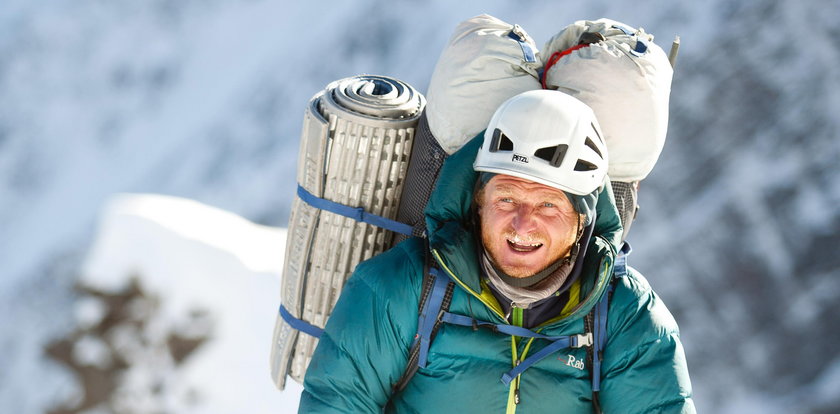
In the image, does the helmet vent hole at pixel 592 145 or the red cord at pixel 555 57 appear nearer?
the helmet vent hole at pixel 592 145

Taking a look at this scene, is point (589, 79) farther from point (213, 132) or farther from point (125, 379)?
point (213, 132)

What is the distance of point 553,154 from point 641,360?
0.74 metres

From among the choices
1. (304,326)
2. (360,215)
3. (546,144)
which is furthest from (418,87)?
(546,144)

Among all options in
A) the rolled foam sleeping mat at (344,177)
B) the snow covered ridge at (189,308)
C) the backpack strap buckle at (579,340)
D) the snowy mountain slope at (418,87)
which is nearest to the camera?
the backpack strap buckle at (579,340)

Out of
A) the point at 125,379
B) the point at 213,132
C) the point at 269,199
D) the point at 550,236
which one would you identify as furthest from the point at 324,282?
the point at 213,132

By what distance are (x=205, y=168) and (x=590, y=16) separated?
5495mm

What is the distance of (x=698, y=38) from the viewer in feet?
36.7

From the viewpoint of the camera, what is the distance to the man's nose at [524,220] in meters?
2.83

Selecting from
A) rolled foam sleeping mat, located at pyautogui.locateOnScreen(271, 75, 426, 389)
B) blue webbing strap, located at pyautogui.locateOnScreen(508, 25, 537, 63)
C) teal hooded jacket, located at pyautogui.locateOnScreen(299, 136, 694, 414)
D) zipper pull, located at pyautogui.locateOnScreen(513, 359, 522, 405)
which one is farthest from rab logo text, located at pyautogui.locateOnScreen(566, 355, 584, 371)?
blue webbing strap, located at pyautogui.locateOnScreen(508, 25, 537, 63)

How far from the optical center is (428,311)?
2898 mm

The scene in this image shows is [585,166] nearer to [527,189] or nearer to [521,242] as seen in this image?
[527,189]

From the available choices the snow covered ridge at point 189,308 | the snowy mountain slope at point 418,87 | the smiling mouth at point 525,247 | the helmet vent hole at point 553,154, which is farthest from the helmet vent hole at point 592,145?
the snowy mountain slope at point 418,87

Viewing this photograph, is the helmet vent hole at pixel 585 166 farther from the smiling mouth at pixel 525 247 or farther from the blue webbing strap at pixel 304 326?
the blue webbing strap at pixel 304 326

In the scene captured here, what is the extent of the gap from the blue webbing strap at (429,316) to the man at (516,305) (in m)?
0.03
